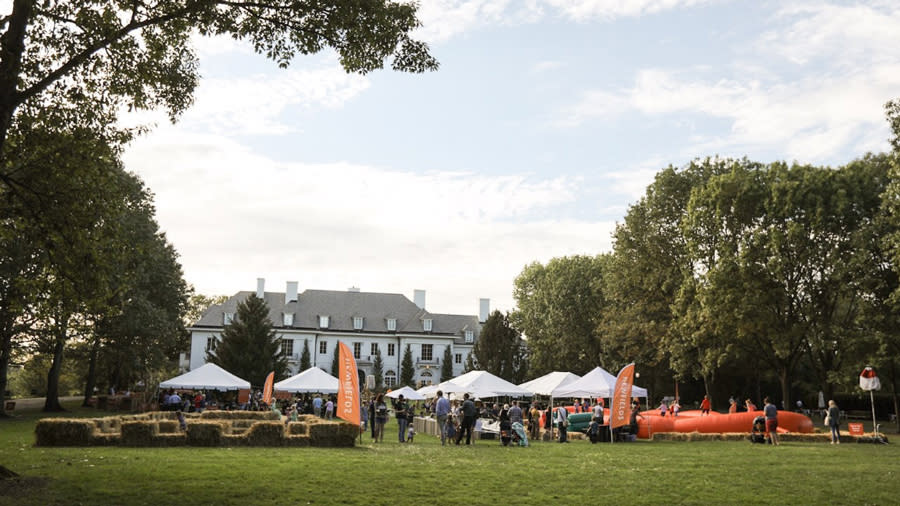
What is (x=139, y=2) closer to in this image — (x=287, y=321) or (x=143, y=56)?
(x=143, y=56)

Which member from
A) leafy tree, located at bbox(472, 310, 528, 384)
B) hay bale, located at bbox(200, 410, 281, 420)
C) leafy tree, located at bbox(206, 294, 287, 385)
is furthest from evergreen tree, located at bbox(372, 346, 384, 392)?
hay bale, located at bbox(200, 410, 281, 420)

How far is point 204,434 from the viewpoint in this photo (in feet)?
64.2

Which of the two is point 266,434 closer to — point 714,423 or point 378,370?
point 714,423

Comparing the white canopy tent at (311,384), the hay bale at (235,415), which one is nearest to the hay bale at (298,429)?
the hay bale at (235,415)

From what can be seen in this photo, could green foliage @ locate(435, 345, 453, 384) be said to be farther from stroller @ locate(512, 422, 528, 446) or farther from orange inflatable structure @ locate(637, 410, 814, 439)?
stroller @ locate(512, 422, 528, 446)

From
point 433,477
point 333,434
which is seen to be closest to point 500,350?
point 333,434

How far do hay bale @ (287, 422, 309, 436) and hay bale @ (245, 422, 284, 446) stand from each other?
0.40 metres

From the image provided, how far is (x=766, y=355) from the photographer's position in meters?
38.6

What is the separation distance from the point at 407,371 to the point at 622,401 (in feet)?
176

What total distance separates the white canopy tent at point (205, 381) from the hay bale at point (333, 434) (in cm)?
1550

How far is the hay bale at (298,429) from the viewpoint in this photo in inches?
811

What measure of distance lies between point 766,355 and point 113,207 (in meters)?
33.9

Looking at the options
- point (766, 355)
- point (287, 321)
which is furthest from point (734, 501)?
point (287, 321)

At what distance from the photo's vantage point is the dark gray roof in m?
79.4
